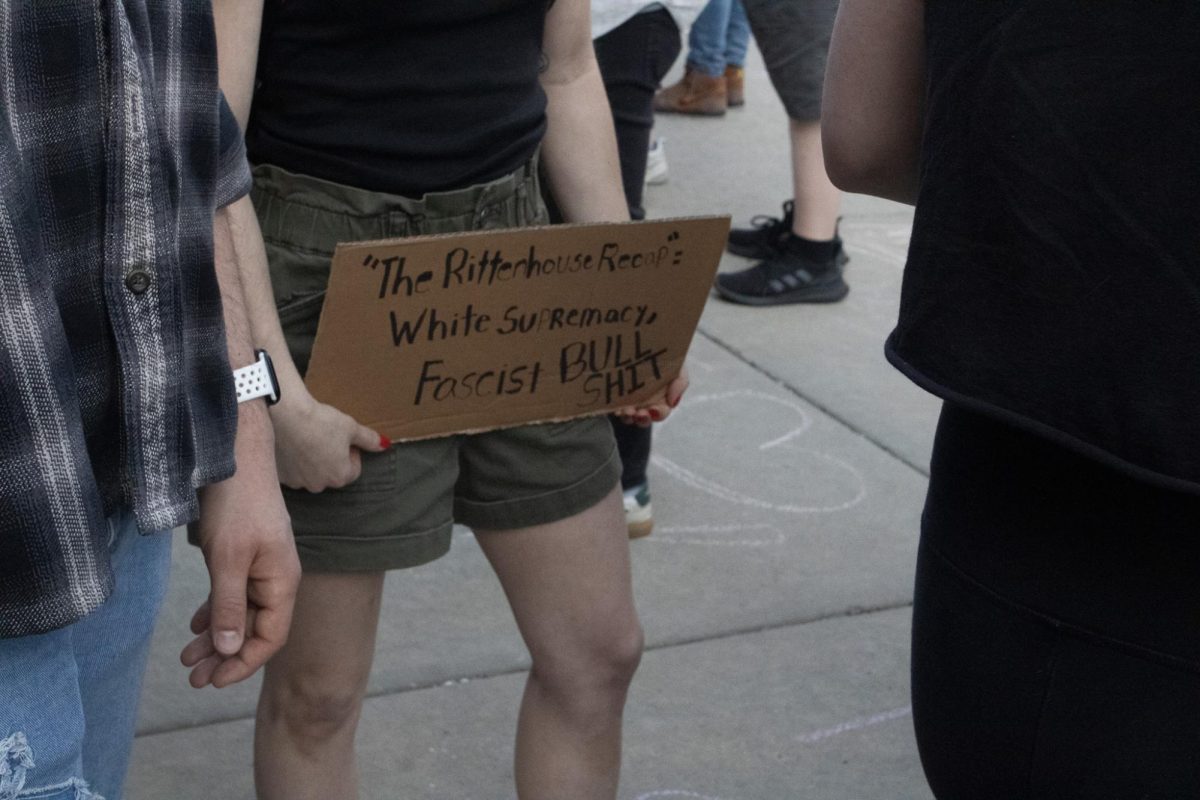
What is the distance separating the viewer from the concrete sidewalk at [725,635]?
276 centimetres

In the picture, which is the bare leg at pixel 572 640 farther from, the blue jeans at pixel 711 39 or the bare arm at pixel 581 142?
the blue jeans at pixel 711 39

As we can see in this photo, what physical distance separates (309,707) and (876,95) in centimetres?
111

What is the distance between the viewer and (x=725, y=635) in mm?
3248

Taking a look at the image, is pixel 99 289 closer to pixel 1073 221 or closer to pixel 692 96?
pixel 1073 221

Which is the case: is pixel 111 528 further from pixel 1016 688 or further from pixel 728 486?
pixel 728 486

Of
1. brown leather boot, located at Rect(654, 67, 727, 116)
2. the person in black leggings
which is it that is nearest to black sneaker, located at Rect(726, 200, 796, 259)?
the person in black leggings

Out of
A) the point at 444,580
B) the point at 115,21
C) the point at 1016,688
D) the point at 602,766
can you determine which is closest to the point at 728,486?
the point at 444,580

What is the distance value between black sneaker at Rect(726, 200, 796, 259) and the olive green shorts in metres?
3.52

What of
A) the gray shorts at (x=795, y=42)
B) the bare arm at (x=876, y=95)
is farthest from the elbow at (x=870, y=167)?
the gray shorts at (x=795, y=42)

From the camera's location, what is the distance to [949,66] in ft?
4.05

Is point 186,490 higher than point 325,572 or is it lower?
higher

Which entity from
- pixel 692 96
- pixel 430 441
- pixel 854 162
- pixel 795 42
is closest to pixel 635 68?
pixel 430 441

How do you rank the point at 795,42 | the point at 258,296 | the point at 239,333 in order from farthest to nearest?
the point at 795,42 < the point at 258,296 < the point at 239,333

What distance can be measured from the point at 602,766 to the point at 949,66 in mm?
1258
